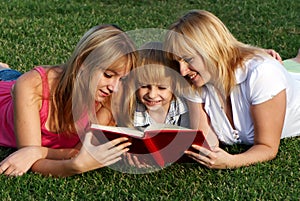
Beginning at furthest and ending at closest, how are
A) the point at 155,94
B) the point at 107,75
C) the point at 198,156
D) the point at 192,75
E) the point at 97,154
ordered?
the point at 155,94, the point at 192,75, the point at 107,75, the point at 198,156, the point at 97,154

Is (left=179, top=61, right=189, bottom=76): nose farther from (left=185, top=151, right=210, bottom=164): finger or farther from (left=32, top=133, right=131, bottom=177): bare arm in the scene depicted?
(left=32, top=133, right=131, bottom=177): bare arm

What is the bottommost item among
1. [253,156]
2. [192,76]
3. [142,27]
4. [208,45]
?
[142,27]

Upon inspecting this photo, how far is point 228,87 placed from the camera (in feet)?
16.0

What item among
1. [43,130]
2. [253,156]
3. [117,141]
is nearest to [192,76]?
[253,156]

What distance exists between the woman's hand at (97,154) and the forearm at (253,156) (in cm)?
80

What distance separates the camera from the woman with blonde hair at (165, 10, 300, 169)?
15.2ft

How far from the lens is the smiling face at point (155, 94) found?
15.9ft

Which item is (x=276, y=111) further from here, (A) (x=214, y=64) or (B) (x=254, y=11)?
(B) (x=254, y=11)

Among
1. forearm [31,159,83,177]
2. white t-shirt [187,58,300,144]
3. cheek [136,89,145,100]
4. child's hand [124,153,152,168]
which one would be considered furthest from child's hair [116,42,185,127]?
forearm [31,159,83,177]

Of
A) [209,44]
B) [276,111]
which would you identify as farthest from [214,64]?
[276,111]

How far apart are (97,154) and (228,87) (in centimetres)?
114

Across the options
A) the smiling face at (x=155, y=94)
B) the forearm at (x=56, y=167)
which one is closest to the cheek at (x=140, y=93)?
the smiling face at (x=155, y=94)

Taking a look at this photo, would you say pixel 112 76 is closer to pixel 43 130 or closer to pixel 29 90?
pixel 29 90

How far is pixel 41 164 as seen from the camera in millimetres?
4590
